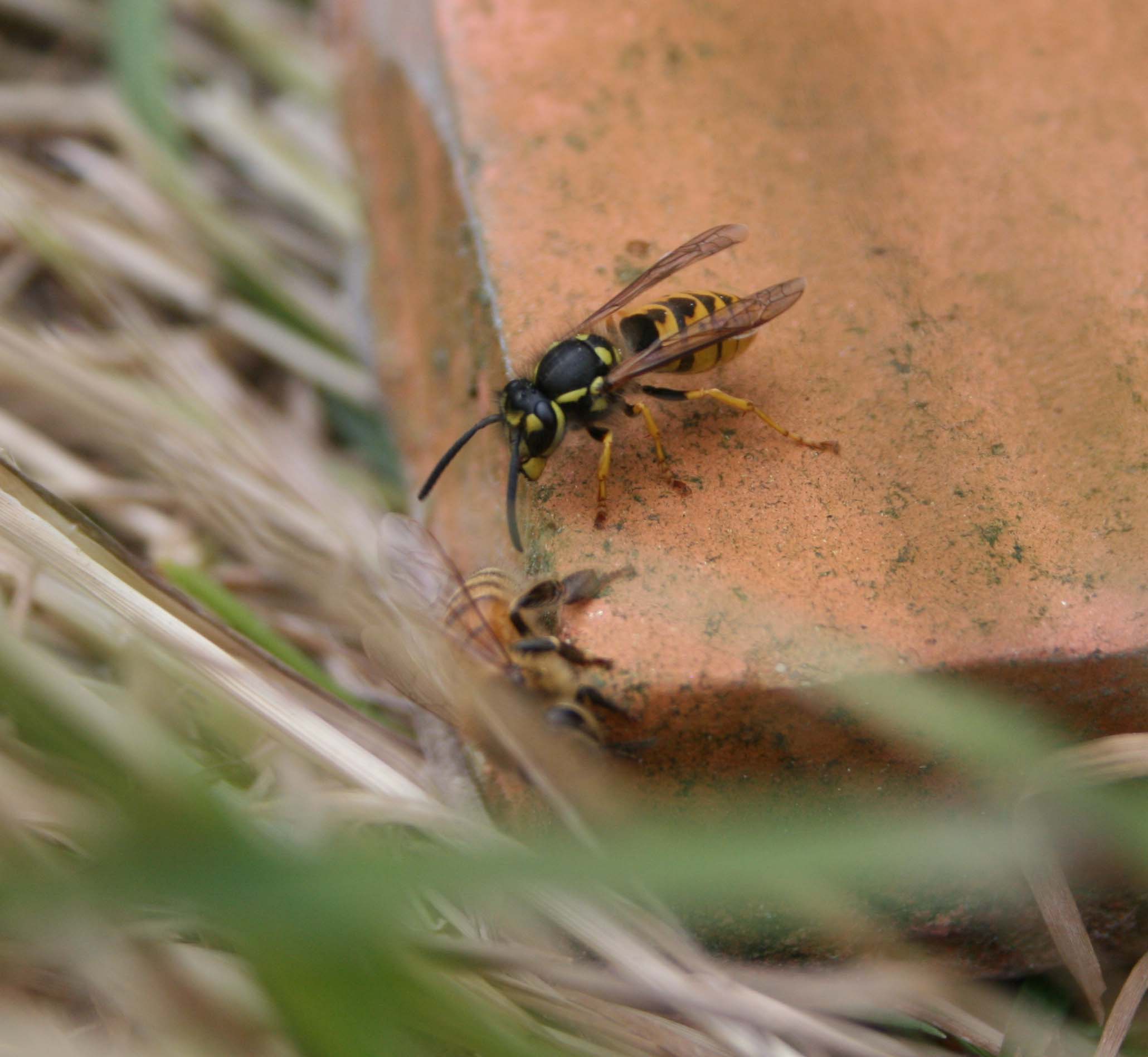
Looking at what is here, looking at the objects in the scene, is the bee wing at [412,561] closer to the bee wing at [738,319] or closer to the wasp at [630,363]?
the wasp at [630,363]

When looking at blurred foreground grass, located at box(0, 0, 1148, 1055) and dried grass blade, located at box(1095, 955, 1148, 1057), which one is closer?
blurred foreground grass, located at box(0, 0, 1148, 1055)

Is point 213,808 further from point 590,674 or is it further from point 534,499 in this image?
point 534,499

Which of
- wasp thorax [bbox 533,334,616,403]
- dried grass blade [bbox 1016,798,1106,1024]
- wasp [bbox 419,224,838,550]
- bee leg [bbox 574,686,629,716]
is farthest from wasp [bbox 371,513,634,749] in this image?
dried grass blade [bbox 1016,798,1106,1024]

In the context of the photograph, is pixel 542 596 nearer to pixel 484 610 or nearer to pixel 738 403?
pixel 484 610

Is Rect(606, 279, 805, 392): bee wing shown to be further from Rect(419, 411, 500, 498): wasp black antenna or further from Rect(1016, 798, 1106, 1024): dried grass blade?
Rect(1016, 798, 1106, 1024): dried grass blade

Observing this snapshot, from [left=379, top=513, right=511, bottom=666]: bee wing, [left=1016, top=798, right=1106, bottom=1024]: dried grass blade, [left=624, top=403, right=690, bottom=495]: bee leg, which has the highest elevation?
[left=624, top=403, right=690, bottom=495]: bee leg

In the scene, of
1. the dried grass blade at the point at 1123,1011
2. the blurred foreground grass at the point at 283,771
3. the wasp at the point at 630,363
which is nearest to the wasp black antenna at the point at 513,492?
the wasp at the point at 630,363

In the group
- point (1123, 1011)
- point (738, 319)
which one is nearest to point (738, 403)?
point (738, 319)

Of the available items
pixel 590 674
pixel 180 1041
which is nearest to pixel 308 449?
pixel 590 674
